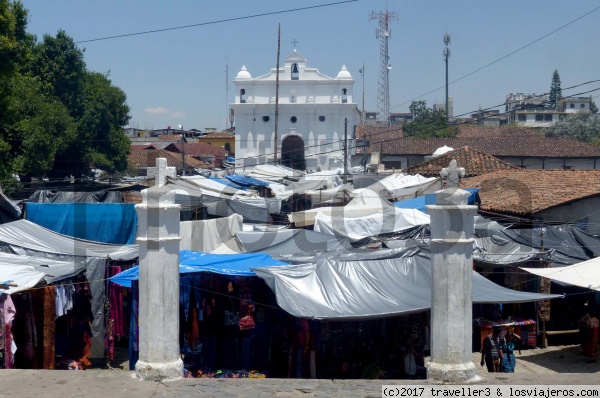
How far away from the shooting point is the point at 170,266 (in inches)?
271

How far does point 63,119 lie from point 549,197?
21.4 m

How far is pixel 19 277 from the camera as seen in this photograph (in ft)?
28.1

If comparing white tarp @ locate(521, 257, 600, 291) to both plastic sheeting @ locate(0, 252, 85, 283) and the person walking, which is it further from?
plastic sheeting @ locate(0, 252, 85, 283)

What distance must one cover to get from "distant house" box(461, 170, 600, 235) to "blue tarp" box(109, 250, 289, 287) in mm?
8656

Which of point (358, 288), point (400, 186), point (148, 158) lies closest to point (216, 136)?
point (148, 158)

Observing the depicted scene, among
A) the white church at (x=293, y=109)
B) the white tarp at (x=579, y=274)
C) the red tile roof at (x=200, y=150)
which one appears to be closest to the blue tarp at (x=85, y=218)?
the white tarp at (x=579, y=274)

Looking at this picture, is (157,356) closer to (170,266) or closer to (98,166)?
(170,266)

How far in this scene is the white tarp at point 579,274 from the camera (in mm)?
10312

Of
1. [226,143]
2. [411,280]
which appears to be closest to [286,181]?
[411,280]

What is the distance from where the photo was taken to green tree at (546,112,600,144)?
53.6 metres

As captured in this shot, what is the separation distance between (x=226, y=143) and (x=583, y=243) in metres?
51.2

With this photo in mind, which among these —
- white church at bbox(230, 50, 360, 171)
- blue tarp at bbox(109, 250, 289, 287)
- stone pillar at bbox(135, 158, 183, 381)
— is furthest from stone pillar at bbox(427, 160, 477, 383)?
white church at bbox(230, 50, 360, 171)

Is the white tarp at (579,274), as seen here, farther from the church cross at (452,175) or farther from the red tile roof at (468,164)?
the red tile roof at (468,164)

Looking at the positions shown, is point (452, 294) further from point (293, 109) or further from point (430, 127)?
point (430, 127)
